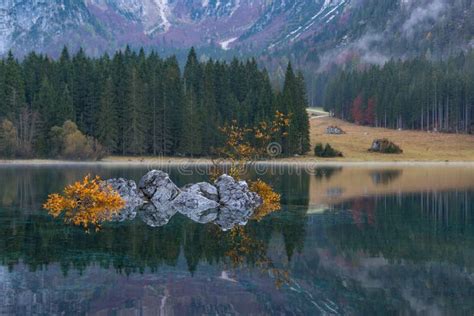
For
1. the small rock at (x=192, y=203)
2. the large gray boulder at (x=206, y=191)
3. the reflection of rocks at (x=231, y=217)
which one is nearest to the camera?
the reflection of rocks at (x=231, y=217)

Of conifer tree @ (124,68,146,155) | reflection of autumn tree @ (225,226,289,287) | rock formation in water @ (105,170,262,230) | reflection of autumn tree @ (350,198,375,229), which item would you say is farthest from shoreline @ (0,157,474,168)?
reflection of autumn tree @ (225,226,289,287)

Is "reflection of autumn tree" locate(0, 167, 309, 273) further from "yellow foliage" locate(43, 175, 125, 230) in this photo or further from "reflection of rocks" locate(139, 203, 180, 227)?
"yellow foliage" locate(43, 175, 125, 230)

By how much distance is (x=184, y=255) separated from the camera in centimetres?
2720

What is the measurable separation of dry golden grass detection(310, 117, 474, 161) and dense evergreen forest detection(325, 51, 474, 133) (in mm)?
11014

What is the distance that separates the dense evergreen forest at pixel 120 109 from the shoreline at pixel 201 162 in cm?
310

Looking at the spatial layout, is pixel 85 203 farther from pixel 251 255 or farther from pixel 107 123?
pixel 107 123

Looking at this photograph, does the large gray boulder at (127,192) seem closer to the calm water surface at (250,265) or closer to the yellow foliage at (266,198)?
the calm water surface at (250,265)

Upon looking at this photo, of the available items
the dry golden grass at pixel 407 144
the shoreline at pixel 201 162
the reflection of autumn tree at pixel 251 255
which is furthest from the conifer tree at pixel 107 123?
the reflection of autumn tree at pixel 251 255

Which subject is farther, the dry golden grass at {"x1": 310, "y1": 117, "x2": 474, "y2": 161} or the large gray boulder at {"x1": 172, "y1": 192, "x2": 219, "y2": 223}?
the dry golden grass at {"x1": 310, "y1": 117, "x2": 474, "y2": 161}

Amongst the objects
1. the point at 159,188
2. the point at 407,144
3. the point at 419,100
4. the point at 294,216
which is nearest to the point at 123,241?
the point at 294,216

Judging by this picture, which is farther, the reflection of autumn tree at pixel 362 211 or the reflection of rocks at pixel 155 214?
the reflection of autumn tree at pixel 362 211

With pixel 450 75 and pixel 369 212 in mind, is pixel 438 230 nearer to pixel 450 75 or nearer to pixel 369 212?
pixel 369 212

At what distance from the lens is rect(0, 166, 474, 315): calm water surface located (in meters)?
19.4

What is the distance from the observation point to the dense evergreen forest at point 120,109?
376 ft
